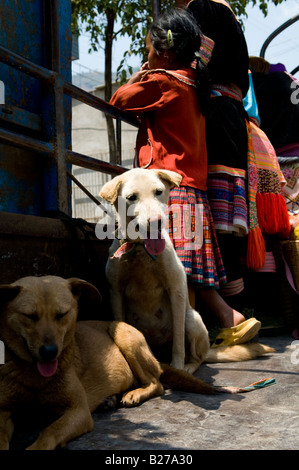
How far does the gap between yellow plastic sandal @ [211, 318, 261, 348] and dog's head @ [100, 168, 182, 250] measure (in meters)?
1.31

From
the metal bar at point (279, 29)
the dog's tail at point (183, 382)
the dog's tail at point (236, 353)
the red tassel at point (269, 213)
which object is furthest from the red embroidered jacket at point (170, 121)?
the metal bar at point (279, 29)

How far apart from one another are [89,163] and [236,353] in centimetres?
187

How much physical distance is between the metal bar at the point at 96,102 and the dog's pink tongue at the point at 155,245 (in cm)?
145

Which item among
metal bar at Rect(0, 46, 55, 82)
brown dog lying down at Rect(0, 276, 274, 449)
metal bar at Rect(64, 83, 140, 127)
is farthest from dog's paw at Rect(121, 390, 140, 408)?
metal bar at Rect(64, 83, 140, 127)

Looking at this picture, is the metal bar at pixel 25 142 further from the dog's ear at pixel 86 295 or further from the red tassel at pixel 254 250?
the red tassel at pixel 254 250

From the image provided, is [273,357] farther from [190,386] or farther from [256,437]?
[256,437]

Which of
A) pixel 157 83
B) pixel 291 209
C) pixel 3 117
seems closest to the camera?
pixel 3 117

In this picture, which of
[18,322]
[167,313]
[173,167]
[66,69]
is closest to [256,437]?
Answer: [18,322]

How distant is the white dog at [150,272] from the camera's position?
9.72 ft

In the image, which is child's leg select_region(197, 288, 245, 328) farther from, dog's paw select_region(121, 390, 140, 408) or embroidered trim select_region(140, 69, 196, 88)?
embroidered trim select_region(140, 69, 196, 88)

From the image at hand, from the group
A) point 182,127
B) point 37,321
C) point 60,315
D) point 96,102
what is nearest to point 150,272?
point 60,315

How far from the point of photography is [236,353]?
12.0ft

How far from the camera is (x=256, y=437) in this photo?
196cm

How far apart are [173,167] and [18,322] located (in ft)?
6.34
